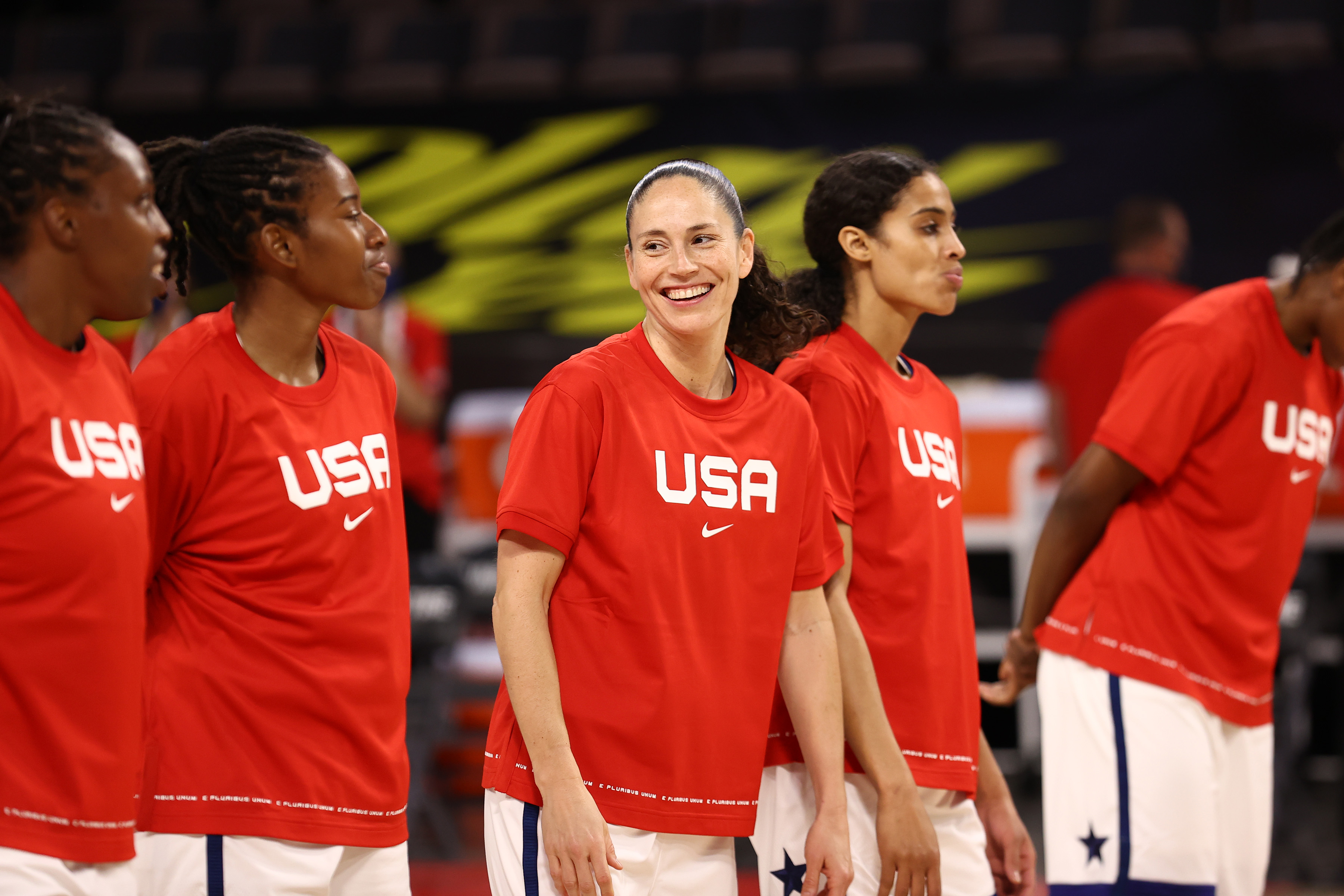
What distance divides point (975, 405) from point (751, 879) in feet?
9.18

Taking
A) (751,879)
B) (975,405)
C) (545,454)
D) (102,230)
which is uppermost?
(102,230)

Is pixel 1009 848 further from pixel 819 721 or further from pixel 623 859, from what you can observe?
pixel 623 859

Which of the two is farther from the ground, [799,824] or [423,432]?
[423,432]

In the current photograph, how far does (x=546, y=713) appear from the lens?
224 centimetres

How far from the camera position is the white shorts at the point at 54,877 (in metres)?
1.82

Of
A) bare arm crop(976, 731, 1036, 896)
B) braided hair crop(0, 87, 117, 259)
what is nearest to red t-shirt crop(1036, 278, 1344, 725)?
bare arm crop(976, 731, 1036, 896)

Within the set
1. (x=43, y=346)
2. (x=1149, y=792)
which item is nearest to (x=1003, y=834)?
(x=1149, y=792)

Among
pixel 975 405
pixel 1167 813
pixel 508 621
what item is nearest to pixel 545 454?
pixel 508 621

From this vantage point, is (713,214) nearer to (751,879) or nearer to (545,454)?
(545,454)

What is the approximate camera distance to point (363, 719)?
2371mm

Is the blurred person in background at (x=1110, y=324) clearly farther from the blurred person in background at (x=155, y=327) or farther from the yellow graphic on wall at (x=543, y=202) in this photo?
the blurred person in background at (x=155, y=327)

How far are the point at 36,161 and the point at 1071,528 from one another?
7.49 ft

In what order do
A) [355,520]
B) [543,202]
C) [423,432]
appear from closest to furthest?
[355,520], [423,432], [543,202]

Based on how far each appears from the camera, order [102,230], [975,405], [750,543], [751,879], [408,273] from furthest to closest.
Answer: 1. [408,273]
2. [975,405]
3. [751,879]
4. [750,543]
5. [102,230]
